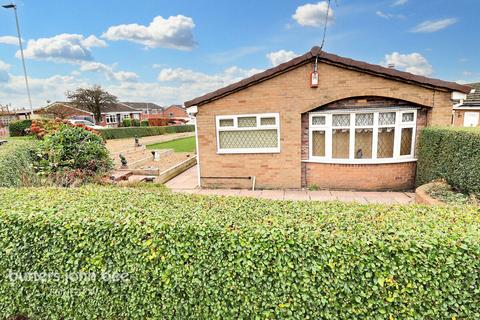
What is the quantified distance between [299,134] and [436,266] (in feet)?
20.0

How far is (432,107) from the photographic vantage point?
23.1 ft

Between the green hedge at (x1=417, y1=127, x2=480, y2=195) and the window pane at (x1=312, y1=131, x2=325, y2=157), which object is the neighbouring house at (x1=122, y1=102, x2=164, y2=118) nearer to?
the window pane at (x1=312, y1=131, x2=325, y2=157)

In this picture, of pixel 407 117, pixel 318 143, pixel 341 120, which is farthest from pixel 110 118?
pixel 407 117

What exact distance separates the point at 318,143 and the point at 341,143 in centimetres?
72

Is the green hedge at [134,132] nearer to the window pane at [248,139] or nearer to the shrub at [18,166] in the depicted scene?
the shrub at [18,166]

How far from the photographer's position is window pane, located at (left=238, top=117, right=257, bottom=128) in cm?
810

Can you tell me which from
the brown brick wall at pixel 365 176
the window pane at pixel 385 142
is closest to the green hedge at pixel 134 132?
the brown brick wall at pixel 365 176

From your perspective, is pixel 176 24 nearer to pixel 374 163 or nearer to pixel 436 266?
pixel 374 163

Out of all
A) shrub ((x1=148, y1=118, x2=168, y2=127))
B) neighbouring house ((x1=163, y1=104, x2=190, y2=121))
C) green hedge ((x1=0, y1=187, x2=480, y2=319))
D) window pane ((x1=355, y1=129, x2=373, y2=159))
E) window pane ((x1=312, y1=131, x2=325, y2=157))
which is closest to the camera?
green hedge ((x1=0, y1=187, x2=480, y2=319))

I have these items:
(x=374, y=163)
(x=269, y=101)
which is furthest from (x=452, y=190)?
(x=269, y=101)

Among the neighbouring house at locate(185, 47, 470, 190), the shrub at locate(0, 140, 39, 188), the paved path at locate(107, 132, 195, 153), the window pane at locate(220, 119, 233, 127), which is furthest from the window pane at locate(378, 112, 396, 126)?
the paved path at locate(107, 132, 195, 153)

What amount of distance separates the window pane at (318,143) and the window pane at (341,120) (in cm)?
50

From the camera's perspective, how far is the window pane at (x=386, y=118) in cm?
740

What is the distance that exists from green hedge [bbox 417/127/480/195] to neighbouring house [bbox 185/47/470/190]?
2.87 ft
